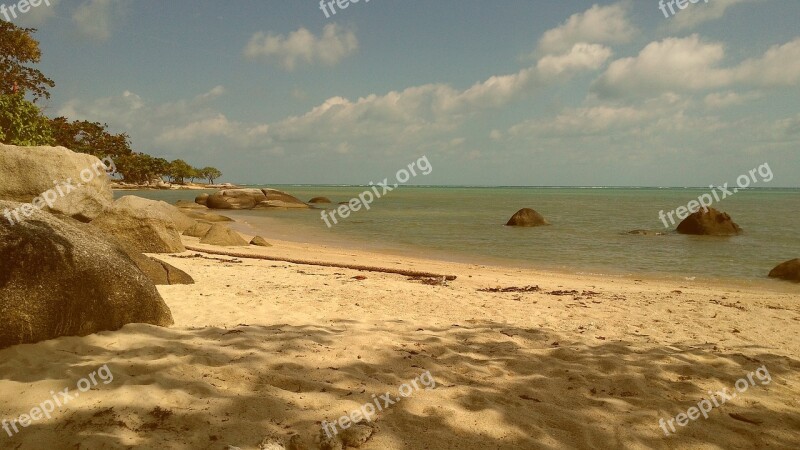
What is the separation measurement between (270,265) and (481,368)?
7.98 meters

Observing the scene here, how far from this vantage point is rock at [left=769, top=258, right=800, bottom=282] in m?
12.5

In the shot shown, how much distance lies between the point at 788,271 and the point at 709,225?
12080 mm

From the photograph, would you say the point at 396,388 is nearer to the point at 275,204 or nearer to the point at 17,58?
the point at 17,58

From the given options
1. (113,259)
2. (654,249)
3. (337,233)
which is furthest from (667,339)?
(337,233)

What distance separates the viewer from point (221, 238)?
15766mm

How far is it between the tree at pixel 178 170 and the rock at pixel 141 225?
384 feet

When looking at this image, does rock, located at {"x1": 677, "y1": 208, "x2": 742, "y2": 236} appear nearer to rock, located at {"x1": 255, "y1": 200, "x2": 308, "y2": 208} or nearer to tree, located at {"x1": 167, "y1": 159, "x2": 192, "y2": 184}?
rock, located at {"x1": 255, "y1": 200, "x2": 308, "y2": 208}

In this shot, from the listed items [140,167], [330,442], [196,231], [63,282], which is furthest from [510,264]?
[140,167]

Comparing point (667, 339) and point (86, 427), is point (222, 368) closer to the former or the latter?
point (86, 427)

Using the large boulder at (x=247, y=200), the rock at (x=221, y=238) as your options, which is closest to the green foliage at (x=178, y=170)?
the large boulder at (x=247, y=200)

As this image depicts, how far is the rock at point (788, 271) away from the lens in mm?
12500

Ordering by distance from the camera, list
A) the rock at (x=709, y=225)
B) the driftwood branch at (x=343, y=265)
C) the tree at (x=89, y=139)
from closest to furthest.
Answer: the driftwood branch at (x=343, y=265), the rock at (x=709, y=225), the tree at (x=89, y=139)

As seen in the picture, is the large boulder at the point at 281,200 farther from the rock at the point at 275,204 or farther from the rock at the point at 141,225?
the rock at the point at 141,225

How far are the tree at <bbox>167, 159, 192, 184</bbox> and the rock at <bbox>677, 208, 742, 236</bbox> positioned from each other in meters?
120
